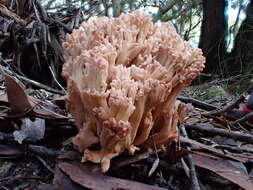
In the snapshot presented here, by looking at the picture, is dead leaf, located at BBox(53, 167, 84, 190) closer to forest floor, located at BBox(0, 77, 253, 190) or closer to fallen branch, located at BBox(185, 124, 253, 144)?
forest floor, located at BBox(0, 77, 253, 190)

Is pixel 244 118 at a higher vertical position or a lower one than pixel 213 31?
lower

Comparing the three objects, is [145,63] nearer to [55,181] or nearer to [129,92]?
[129,92]

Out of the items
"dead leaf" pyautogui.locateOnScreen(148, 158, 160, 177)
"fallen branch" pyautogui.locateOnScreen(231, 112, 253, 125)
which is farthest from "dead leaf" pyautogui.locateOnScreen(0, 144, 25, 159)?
"fallen branch" pyautogui.locateOnScreen(231, 112, 253, 125)

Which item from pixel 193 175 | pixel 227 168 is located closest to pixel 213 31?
pixel 227 168

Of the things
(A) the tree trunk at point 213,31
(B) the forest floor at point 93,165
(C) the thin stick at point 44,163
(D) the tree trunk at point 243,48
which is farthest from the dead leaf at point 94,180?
(A) the tree trunk at point 213,31

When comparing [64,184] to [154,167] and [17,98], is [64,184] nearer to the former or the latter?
[154,167]

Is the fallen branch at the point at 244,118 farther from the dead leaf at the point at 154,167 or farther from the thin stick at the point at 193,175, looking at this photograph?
the dead leaf at the point at 154,167
